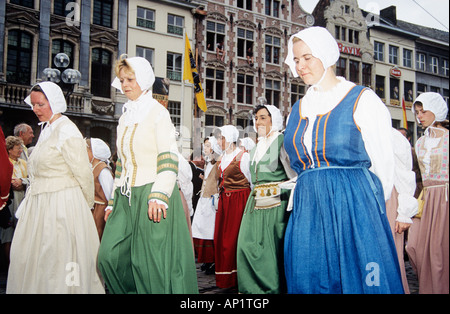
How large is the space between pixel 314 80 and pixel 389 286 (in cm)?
134

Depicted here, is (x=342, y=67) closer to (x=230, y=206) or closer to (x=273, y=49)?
(x=273, y=49)

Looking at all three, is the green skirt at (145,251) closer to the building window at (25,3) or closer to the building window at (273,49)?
the building window at (25,3)

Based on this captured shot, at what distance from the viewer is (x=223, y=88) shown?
26.7m

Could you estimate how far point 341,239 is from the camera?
246 cm

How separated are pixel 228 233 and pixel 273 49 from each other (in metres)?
23.5

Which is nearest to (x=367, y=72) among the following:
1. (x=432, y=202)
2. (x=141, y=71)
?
(x=432, y=202)

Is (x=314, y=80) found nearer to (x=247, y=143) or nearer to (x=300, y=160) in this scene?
(x=300, y=160)

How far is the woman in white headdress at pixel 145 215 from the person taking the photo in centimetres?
310

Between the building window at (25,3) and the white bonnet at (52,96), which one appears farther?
the building window at (25,3)

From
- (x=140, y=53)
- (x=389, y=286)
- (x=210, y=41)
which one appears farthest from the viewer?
(x=210, y=41)

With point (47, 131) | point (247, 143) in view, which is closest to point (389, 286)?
point (47, 131)

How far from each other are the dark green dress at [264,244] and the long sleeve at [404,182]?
1.22 metres

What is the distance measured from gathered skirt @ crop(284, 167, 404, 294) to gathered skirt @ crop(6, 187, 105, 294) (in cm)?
187

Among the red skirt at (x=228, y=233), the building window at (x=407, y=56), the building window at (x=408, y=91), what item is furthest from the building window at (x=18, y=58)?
the building window at (x=407, y=56)
